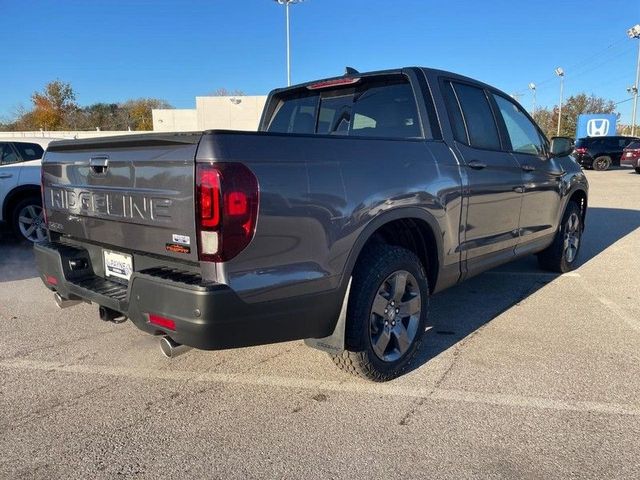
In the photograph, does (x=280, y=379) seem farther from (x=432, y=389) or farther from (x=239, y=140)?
(x=239, y=140)

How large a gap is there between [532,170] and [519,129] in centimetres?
41

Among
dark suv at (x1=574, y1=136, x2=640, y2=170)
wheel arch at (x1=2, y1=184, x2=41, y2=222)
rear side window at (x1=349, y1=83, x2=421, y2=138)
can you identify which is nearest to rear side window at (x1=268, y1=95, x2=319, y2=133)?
rear side window at (x1=349, y1=83, x2=421, y2=138)

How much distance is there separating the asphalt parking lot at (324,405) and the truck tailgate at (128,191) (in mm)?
955

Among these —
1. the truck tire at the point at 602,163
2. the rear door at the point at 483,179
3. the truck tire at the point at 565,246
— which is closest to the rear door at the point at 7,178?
the rear door at the point at 483,179

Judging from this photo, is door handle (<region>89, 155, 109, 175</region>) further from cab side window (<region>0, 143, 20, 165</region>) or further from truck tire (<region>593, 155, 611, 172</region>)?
truck tire (<region>593, 155, 611, 172</region>)

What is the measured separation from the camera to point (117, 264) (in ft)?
9.57

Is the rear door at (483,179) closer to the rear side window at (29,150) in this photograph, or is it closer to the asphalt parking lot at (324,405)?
the asphalt parking lot at (324,405)

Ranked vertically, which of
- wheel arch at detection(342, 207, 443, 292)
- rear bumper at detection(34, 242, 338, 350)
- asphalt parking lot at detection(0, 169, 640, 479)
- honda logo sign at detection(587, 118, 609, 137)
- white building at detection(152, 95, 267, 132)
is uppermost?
white building at detection(152, 95, 267, 132)

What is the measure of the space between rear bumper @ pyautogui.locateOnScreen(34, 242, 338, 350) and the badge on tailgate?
9cm

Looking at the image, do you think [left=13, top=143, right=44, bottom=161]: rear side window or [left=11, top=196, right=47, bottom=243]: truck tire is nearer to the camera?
[left=11, top=196, right=47, bottom=243]: truck tire

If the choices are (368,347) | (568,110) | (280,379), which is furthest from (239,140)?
(568,110)

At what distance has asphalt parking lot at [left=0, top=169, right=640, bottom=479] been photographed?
2377 millimetres

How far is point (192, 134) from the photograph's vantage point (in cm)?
231

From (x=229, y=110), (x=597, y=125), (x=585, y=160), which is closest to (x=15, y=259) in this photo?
(x=585, y=160)
